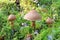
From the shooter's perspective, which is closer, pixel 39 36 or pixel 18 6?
pixel 39 36

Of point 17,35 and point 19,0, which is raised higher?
point 19,0

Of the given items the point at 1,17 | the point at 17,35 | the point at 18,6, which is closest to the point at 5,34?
the point at 17,35

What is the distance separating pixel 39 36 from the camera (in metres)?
1.51

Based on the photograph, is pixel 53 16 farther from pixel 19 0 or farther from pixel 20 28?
pixel 19 0

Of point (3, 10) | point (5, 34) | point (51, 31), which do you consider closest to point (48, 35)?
point (51, 31)

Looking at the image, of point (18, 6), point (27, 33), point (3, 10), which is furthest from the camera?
point (18, 6)

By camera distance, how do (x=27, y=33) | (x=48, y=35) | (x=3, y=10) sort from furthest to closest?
(x=3, y=10) < (x=27, y=33) < (x=48, y=35)

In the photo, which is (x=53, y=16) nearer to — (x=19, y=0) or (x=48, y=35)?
(x=48, y=35)

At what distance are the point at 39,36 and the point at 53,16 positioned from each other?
34cm

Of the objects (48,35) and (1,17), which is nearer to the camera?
(48,35)

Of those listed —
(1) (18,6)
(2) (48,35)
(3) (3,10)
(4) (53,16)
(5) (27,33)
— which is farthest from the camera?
(1) (18,6)

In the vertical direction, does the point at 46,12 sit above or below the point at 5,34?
above

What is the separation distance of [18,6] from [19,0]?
73 mm

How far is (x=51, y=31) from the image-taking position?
4.92 feet
